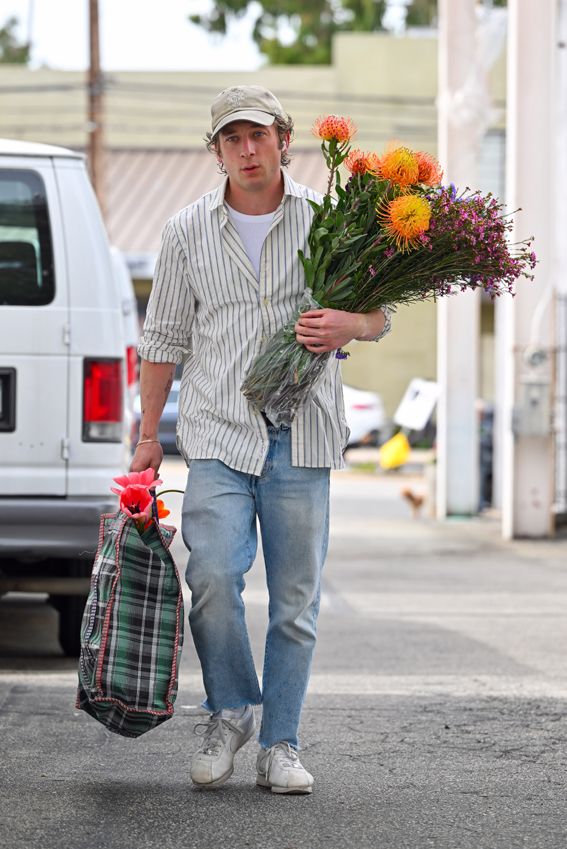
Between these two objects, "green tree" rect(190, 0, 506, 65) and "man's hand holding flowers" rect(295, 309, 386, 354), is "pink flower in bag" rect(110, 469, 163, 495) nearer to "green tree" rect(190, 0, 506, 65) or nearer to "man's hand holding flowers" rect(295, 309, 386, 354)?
"man's hand holding flowers" rect(295, 309, 386, 354)

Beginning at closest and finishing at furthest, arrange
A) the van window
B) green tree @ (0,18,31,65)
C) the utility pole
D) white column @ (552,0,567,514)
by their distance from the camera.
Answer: the van window
white column @ (552,0,567,514)
the utility pole
green tree @ (0,18,31,65)

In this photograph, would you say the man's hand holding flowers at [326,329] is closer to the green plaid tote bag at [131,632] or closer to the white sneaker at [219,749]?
the green plaid tote bag at [131,632]

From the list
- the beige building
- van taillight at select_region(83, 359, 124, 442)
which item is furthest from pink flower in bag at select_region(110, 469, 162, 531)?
the beige building

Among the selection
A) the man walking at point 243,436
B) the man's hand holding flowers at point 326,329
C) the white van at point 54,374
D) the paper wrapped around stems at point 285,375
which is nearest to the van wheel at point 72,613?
the white van at point 54,374

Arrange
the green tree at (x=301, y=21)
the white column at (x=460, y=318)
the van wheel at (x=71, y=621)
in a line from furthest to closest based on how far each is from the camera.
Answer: the green tree at (x=301, y=21) → the white column at (x=460, y=318) → the van wheel at (x=71, y=621)

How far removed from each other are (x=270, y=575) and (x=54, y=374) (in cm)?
231

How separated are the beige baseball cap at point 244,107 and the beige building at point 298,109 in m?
28.7

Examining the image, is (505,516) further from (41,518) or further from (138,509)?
(138,509)

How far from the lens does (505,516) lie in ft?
47.9

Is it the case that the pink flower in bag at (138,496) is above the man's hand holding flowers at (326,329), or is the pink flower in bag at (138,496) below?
below

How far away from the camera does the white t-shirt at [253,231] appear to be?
496cm

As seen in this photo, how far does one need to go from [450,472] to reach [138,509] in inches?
453

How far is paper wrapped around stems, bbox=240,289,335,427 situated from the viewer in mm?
4754

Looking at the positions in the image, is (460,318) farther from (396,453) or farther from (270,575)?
(270,575)
